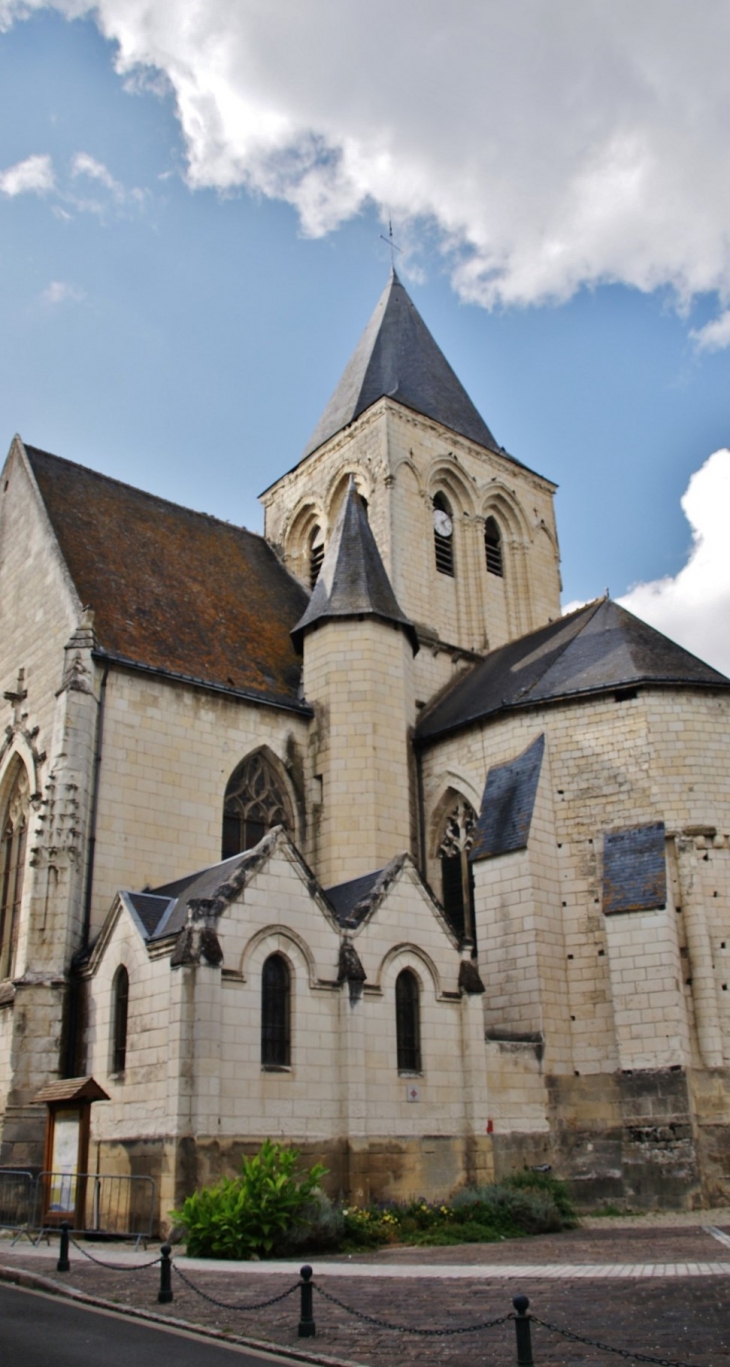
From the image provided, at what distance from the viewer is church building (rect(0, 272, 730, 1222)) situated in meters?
14.2

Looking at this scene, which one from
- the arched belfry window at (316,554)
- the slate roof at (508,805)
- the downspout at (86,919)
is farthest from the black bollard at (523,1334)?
the arched belfry window at (316,554)

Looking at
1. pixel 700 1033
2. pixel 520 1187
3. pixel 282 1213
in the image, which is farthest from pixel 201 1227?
pixel 700 1033

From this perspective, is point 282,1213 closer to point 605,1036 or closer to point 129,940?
point 129,940

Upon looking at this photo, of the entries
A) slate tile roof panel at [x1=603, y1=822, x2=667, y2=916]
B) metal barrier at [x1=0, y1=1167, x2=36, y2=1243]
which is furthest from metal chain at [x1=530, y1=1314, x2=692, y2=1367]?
slate tile roof panel at [x1=603, y1=822, x2=667, y2=916]

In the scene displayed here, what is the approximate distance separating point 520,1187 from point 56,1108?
6.40 m

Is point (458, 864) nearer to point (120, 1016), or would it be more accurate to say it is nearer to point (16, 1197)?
point (120, 1016)

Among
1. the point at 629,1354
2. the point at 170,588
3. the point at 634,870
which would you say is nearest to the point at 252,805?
the point at 170,588

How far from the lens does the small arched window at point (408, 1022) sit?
1559 centimetres

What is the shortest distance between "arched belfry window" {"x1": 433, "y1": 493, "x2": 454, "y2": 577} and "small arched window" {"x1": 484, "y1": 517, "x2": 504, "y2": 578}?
44.4 inches

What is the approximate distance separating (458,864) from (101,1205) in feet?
31.2

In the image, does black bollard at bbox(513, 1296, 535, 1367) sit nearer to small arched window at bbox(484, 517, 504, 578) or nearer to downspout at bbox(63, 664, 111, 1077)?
downspout at bbox(63, 664, 111, 1077)

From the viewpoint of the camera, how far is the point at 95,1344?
704cm

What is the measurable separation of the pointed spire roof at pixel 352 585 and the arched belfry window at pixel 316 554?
575 cm

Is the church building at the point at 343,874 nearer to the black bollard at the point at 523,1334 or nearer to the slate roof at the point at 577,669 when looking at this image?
the slate roof at the point at 577,669
